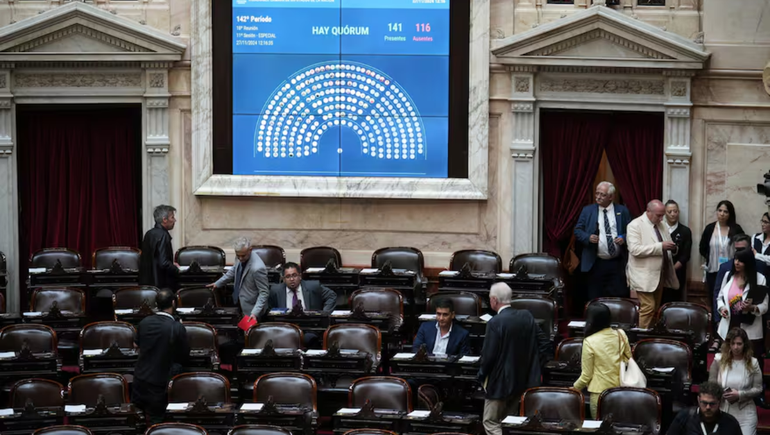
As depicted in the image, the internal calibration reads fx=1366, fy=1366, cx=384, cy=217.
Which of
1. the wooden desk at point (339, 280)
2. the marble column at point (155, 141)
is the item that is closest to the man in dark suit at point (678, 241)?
the wooden desk at point (339, 280)

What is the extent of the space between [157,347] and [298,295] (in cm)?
231

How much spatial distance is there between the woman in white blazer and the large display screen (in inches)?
169

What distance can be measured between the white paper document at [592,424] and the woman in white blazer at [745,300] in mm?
2570

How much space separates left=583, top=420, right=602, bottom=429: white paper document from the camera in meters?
9.77

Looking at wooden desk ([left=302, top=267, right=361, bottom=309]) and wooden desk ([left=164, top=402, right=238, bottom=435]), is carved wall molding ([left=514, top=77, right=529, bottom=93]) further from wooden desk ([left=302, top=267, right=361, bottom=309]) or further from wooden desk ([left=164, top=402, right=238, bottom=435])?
wooden desk ([left=164, top=402, right=238, bottom=435])

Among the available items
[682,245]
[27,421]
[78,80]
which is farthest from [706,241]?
[27,421]

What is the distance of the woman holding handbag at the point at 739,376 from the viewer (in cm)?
1045

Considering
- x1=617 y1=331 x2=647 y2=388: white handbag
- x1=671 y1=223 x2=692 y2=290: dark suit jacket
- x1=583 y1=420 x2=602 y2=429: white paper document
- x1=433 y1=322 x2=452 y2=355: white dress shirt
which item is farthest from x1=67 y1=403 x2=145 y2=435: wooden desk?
x1=671 y1=223 x2=692 y2=290: dark suit jacket

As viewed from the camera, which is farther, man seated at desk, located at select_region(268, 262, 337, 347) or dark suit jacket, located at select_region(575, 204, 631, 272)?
dark suit jacket, located at select_region(575, 204, 631, 272)

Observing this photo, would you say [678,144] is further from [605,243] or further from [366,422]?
[366,422]

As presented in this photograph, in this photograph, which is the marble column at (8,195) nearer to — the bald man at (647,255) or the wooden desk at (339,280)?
the wooden desk at (339,280)

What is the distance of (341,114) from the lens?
1550cm

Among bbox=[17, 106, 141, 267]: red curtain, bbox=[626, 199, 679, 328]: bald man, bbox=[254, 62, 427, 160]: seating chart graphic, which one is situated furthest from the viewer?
bbox=[17, 106, 141, 267]: red curtain

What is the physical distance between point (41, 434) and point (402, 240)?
21.3ft
